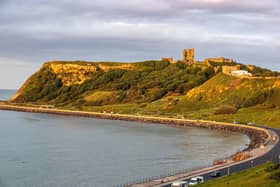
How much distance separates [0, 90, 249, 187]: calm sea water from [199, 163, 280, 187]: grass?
1502 cm

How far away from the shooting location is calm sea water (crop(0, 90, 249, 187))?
199 ft

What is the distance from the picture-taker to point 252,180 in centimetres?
4203

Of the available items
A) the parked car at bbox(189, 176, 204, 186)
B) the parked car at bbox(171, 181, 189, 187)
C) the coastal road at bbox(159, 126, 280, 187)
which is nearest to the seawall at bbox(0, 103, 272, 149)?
the coastal road at bbox(159, 126, 280, 187)

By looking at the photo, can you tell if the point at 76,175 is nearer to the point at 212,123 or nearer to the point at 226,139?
the point at 226,139

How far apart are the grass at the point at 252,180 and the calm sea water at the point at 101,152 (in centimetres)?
1502

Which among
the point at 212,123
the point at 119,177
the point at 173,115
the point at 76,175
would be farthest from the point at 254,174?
the point at 173,115

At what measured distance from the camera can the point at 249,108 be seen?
146 metres

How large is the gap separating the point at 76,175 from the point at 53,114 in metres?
138

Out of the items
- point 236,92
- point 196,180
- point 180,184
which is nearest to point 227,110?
point 236,92

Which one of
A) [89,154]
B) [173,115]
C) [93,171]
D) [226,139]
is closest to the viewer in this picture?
[93,171]

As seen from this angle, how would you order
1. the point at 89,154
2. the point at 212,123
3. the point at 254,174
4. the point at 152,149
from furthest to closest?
the point at 212,123, the point at 152,149, the point at 89,154, the point at 254,174

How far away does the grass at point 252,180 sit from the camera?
39.6 meters

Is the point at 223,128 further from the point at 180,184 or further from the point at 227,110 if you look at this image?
the point at 180,184

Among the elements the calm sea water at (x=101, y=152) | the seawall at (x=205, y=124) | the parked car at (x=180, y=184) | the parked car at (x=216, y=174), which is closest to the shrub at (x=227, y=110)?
the seawall at (x=205, y=124)
